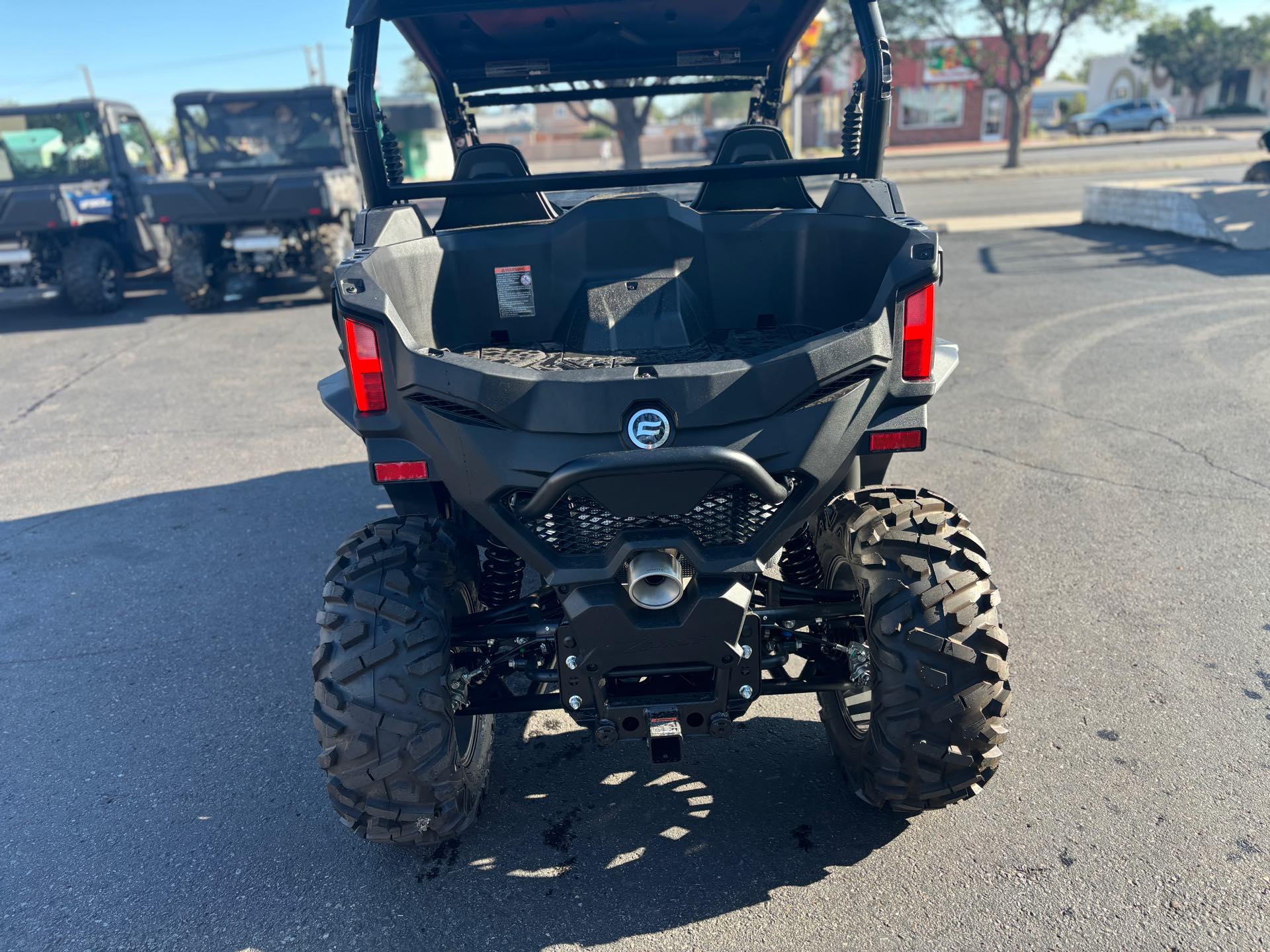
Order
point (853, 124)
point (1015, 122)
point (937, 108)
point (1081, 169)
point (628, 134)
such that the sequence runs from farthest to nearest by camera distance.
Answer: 1. point (937, 108)
2. point (1015, 122)
3. point (1081, 169)
4. point (628, 134)
5. point (853, 124)

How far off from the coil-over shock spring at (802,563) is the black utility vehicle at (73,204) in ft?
35.4

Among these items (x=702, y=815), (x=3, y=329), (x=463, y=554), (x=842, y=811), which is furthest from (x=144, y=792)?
(x=3, y=329)

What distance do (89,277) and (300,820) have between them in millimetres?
11480

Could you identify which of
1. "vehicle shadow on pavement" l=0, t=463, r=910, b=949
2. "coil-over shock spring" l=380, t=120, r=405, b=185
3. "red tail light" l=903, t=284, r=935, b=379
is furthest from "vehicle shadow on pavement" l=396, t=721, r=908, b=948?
"coil-over shock spring" l=380, t=120, r=405, b=185

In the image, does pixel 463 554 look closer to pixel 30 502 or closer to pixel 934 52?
pixel 30 502

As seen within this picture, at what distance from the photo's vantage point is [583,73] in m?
4.95

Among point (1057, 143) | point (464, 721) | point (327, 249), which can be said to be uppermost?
point (1057, 143)

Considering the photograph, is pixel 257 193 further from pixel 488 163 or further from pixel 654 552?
pixel 654 552

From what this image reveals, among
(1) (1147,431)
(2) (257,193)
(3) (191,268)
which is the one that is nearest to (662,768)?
(1) (1147,431)

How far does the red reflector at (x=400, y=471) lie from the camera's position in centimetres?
263

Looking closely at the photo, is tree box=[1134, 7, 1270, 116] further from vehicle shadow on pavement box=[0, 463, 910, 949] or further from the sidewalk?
vehicle shadow on pavement box=[0, 463, 910, 949]

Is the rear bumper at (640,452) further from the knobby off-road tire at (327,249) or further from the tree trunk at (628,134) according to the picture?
the tree trunk at (628,134)

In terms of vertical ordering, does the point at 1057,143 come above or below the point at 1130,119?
below

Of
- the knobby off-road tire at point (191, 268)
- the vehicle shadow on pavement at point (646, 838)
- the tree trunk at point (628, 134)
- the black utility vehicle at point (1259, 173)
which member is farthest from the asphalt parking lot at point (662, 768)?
the tree trunk at point (628, 134)
